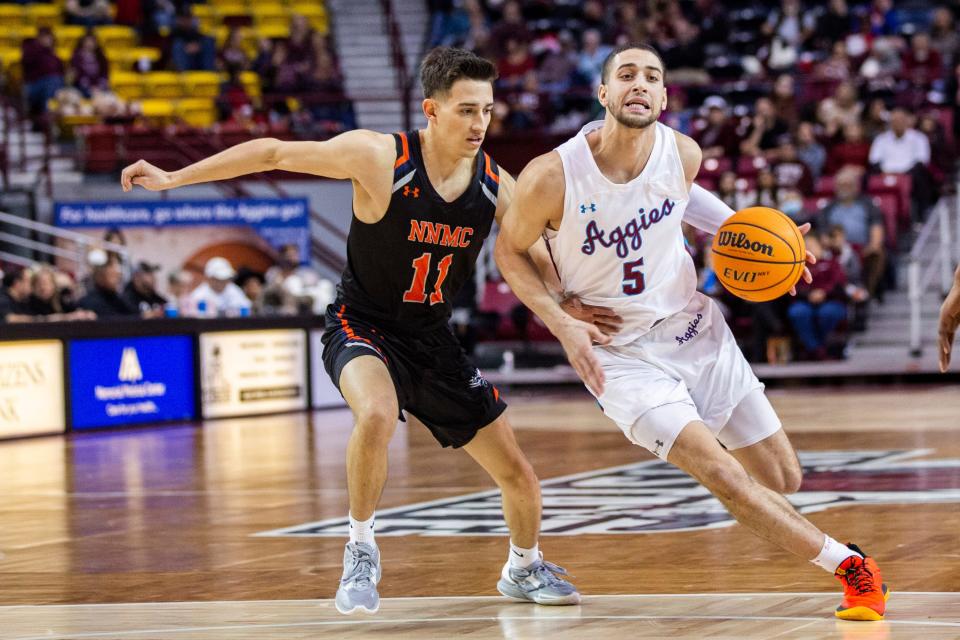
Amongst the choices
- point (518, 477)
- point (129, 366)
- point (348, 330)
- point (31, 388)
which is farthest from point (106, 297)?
point (518, 477)

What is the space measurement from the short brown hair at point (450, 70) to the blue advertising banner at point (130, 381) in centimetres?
914

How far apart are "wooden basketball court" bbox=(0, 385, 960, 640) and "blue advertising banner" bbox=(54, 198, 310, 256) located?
6897 millimetres

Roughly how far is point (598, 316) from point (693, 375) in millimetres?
438

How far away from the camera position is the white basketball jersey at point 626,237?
559 cm

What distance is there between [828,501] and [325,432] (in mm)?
6408

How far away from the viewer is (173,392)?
49.7 feet

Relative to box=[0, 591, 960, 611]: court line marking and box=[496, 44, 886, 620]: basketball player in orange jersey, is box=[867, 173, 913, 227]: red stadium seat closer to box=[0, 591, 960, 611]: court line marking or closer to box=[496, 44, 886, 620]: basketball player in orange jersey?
box=[496, 44, 886, 620]: basketball player in orange jersey

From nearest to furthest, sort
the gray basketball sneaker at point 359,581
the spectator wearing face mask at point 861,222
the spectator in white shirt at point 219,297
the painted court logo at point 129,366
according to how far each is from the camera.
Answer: the gray basketball sneaker at point 359,581
the painted court logo at point 129,366
the spectator in white shirt at point 219,297
the spectator wearing face mask at point 861,222

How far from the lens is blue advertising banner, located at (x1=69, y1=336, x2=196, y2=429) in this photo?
1425 centimetres

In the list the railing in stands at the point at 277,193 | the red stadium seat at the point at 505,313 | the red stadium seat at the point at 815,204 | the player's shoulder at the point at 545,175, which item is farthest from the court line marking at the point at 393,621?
the railing in stands at the point at 277,193

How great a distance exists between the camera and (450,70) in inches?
224

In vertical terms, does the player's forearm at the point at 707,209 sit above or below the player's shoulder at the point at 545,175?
below

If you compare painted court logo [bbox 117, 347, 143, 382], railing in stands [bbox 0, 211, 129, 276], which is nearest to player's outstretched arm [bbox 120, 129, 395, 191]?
painted court logo [bbox 117, 347, 143, 382]

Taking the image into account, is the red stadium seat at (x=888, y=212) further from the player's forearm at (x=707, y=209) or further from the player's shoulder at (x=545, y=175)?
the player's shoulder at (x=545, y=175)
